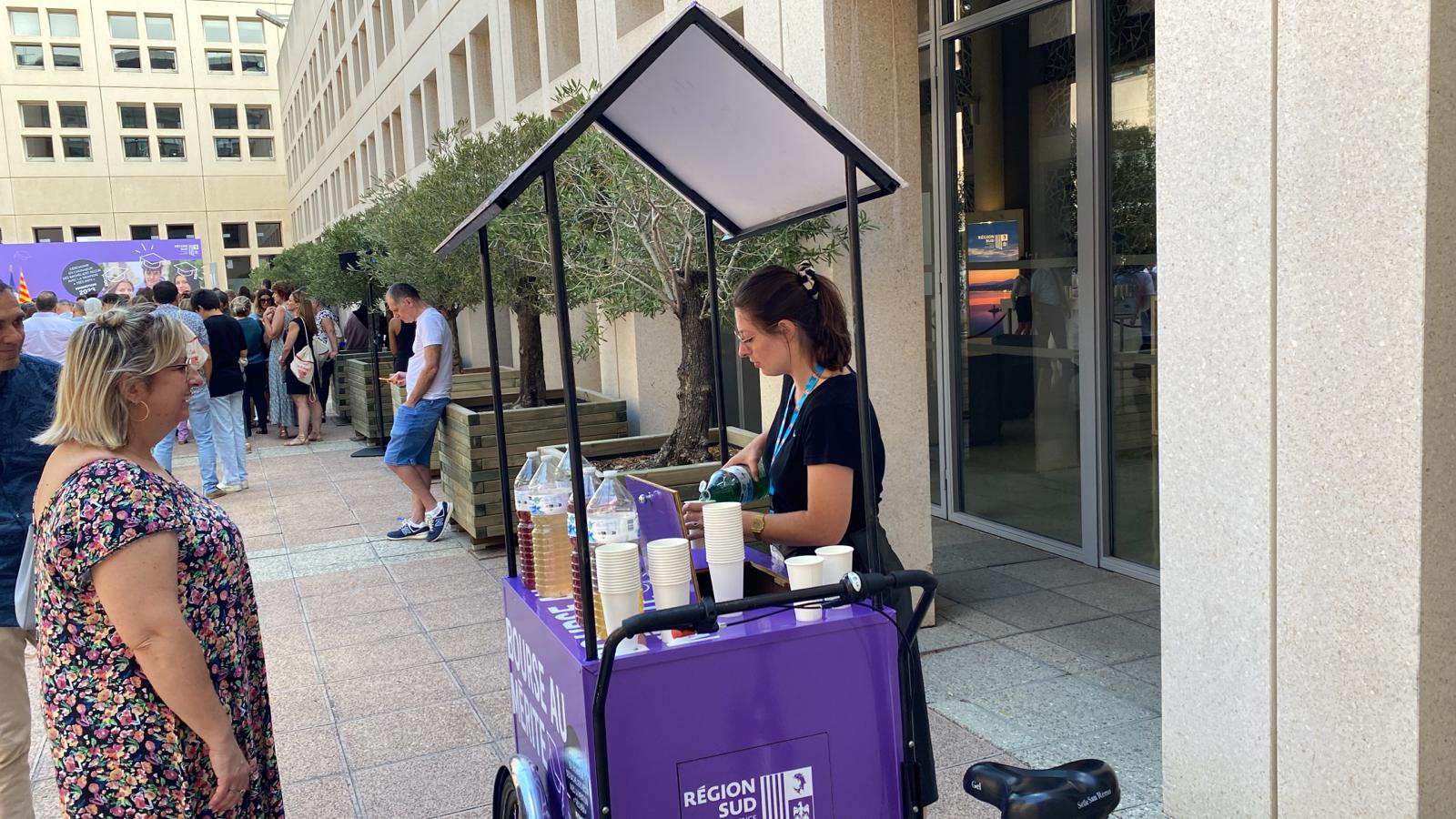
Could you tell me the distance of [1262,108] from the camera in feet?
10.3

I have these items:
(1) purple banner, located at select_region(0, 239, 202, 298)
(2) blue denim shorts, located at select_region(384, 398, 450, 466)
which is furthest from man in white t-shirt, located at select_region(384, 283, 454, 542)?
(1) purple banner, located at select_region(0, 239, 202, 298)

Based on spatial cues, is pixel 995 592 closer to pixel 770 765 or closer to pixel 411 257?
pixel 770 765

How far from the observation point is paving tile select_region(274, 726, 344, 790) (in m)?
4.61

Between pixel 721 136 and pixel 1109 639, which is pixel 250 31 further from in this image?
pixel 721 136

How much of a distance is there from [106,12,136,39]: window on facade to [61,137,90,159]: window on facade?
4.70 metres

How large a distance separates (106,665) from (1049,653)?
4139 mm

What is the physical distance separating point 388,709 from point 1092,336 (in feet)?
14.5

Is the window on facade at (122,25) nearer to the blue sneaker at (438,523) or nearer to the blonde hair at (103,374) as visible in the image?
the blue sneaker at (438,523)

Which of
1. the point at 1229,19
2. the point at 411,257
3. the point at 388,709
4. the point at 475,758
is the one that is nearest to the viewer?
the point at 1229,19

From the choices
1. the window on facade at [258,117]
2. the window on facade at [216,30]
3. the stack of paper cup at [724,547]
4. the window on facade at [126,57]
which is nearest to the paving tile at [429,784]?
the stack of paper cup at [724,547]

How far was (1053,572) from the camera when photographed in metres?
6.86

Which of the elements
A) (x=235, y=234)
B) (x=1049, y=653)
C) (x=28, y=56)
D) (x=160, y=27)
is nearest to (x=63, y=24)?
(x=28, y=56)

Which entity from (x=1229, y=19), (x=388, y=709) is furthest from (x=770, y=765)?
(x=388, y=709)

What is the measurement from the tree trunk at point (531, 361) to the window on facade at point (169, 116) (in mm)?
46443
